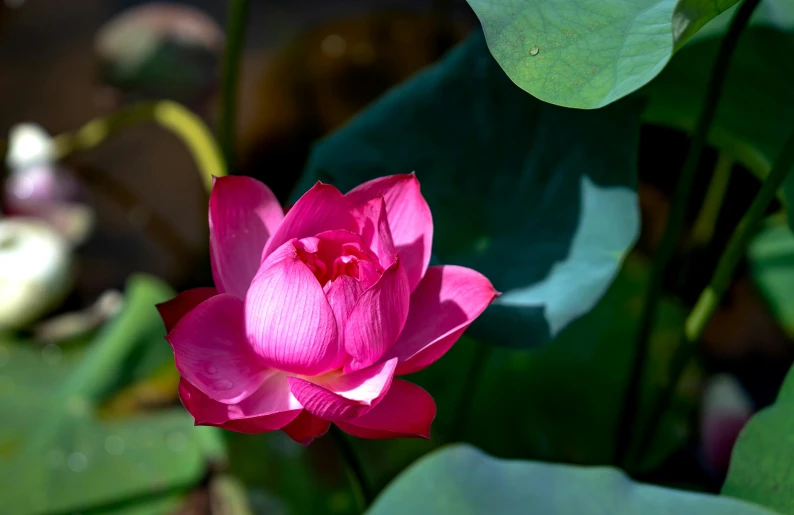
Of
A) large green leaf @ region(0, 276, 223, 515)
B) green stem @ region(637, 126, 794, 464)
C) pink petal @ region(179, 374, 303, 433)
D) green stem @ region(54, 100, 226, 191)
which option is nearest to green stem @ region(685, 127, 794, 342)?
green stem @ region(637, 126, 794, 464)

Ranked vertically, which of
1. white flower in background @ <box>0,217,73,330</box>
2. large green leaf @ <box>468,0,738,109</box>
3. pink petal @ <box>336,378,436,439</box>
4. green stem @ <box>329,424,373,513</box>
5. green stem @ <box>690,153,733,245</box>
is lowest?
white flower in background @ <box>0,217,73,330</box>

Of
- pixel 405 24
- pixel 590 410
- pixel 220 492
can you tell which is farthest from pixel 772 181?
pixel 405 24

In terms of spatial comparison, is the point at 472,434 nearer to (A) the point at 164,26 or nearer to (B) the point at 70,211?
(B) the point at 70,211

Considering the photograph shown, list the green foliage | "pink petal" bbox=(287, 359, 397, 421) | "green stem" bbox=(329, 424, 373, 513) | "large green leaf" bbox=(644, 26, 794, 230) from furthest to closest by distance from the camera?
the green foliage, "large green leaf" bbox=(644, 26, 794, 230), "green stem" bbox=(329, 424, 373, 513), "pink petal" bbox=(287, 359, 397, 421)

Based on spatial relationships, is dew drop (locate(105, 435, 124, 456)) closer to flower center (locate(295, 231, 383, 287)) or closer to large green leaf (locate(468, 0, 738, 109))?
flower center (locate(295, 231, 383, 287))

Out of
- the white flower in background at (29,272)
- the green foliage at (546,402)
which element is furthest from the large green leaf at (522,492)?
the white flower in background at (29,272)

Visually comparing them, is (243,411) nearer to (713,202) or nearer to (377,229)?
(377,229)
